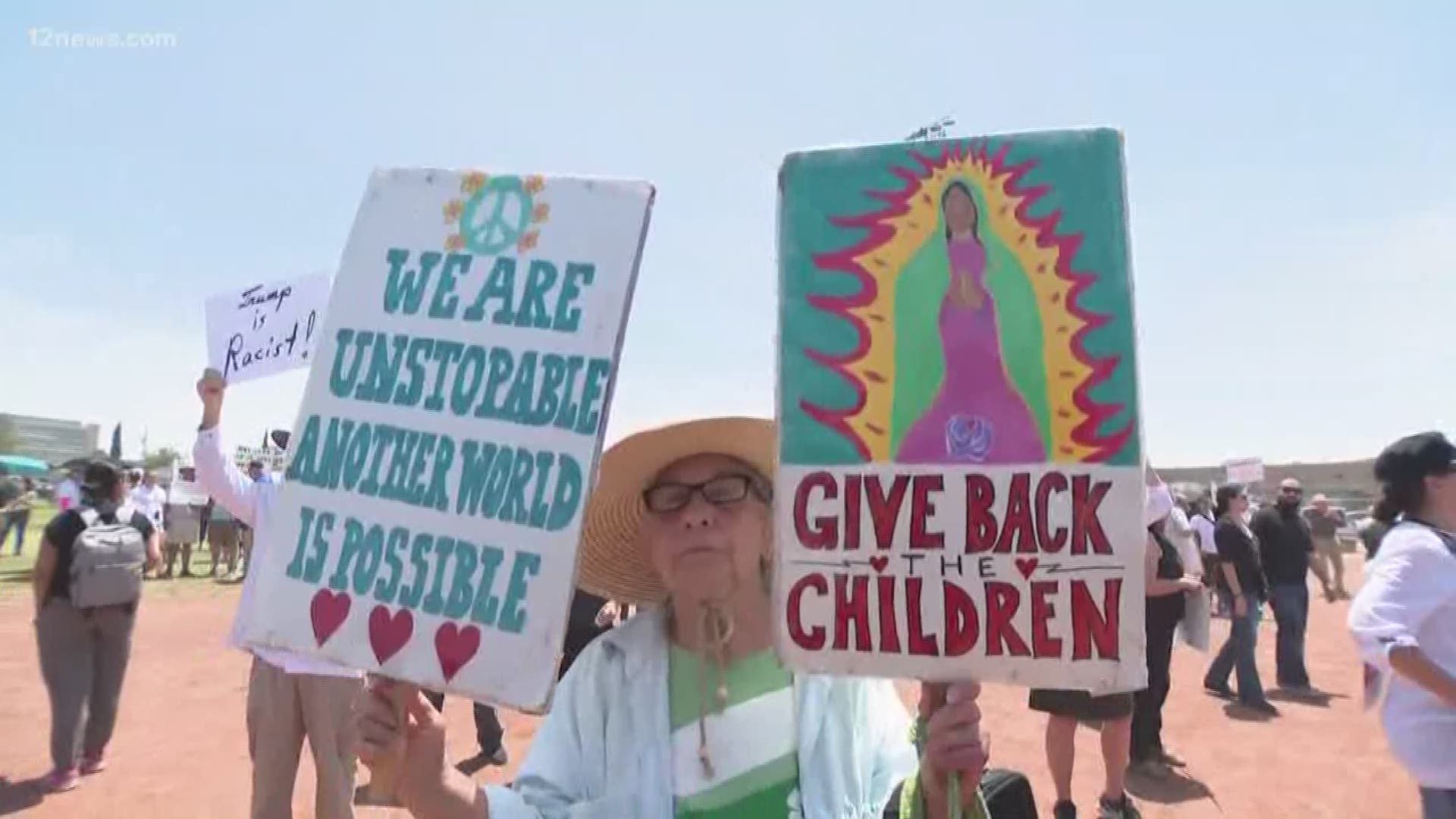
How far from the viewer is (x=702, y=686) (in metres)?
1.97

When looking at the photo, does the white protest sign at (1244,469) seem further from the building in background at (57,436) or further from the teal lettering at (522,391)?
the building in background at (57,436)

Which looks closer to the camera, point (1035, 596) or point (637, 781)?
point (1035, 596)

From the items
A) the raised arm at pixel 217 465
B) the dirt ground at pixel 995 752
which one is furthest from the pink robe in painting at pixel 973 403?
the dirt ground at pixel 995 752

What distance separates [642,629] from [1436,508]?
2.86 metres

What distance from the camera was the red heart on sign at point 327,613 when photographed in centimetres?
189

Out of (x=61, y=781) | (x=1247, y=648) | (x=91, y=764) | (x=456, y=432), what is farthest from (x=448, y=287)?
(x=1247, y=648)

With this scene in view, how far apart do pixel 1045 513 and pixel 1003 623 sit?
0.21 meters

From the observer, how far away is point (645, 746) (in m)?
1.91

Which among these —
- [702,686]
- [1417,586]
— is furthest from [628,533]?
[1417,586]

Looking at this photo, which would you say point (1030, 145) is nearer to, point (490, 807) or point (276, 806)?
point (490, 807)

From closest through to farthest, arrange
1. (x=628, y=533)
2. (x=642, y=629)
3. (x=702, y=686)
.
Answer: (x=702, y=686) → (x=642, y=629) → (x=628, y=533)

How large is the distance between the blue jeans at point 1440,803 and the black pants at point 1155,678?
2842 mm

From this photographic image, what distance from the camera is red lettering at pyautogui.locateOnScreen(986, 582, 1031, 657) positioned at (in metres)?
1.71

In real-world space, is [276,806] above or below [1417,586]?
below
